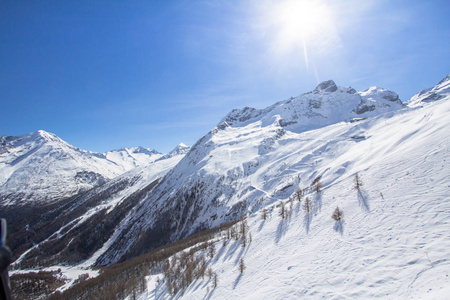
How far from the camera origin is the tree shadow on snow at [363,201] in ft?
44.9

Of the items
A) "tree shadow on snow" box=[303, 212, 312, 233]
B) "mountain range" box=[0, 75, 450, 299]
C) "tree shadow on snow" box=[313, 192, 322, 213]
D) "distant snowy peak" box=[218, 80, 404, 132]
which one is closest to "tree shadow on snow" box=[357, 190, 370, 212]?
"mountain range" box=[0, 75, 450, 299]

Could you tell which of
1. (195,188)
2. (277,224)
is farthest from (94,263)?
(277,224)

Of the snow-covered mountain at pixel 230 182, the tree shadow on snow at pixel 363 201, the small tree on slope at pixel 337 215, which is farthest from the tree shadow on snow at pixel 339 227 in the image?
the snow-covered mountain at pixel 230 182

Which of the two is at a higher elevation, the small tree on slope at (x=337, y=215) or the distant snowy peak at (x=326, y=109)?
the distant snowy peak at (x=326, y=109)

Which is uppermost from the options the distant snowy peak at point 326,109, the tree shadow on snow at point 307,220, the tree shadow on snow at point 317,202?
the distant snowy peak at point 326,109

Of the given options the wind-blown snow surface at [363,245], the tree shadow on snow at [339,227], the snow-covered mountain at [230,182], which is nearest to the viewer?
the wind-blown snow surface at [363,245]

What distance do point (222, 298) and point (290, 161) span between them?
6867cm

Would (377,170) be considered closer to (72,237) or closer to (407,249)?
(407,249)

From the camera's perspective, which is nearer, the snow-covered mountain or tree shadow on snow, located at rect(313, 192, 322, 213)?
tree shadow on snow, located at rect(313, 192, 322, 213)

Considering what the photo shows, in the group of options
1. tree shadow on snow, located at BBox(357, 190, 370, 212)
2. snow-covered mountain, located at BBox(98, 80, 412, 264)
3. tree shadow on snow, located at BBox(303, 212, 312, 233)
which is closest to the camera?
tree shadow on snow, located at BBox(357, 190, 370, 212)

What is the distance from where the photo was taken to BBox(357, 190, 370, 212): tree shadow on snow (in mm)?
13692

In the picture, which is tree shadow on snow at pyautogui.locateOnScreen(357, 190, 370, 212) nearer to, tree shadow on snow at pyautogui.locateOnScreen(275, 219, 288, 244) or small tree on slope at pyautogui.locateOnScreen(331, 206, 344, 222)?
small tree on slope at pyautogui.locateOnScreen(331, 206, 344, 222)

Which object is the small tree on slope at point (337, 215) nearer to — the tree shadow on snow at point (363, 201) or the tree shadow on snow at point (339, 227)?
the tree shadow on snow at point (339, 227)

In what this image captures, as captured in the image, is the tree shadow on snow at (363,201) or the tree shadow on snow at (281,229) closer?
the tree shadow on snow at (363,201)
